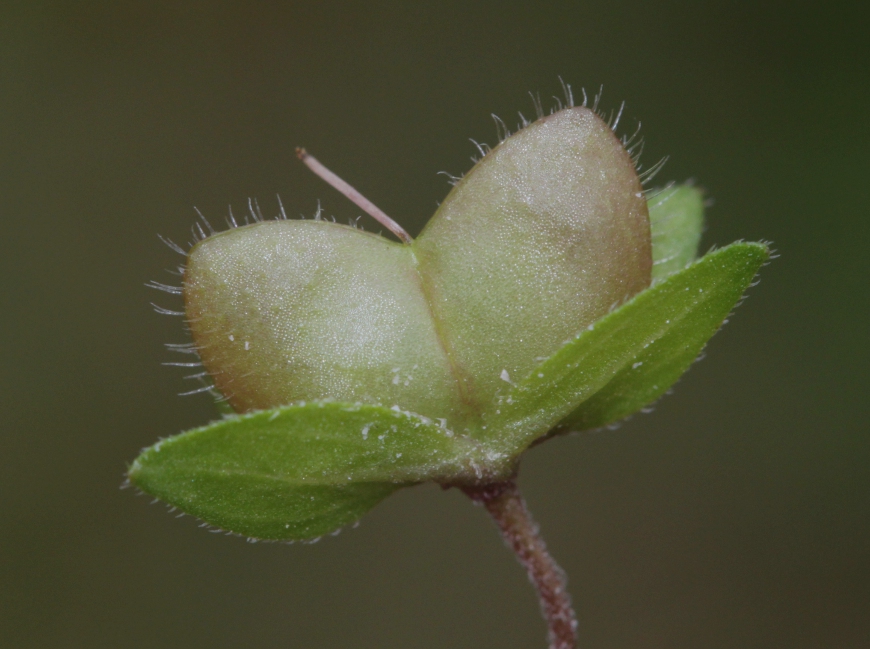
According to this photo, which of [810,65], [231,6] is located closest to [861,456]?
[810,65]

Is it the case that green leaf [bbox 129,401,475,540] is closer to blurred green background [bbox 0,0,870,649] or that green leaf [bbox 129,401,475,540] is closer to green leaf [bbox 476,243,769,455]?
green leaf [bbox 476,243,769,455]

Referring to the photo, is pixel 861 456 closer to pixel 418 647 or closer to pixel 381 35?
pixel 418 647

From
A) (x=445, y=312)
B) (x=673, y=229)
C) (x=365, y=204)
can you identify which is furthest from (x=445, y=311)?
(x=673, y=229)

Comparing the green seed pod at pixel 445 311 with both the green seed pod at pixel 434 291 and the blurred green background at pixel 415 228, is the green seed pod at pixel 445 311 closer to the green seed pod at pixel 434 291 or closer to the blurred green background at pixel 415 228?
the green seed pod at pixel 434 291

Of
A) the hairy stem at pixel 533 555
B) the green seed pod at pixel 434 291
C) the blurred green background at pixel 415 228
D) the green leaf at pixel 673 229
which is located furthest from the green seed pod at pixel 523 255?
the blurred green background at pixel 415 228

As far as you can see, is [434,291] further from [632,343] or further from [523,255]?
[632,343]

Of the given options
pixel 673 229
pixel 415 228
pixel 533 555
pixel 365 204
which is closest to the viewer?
pixel 365 204
